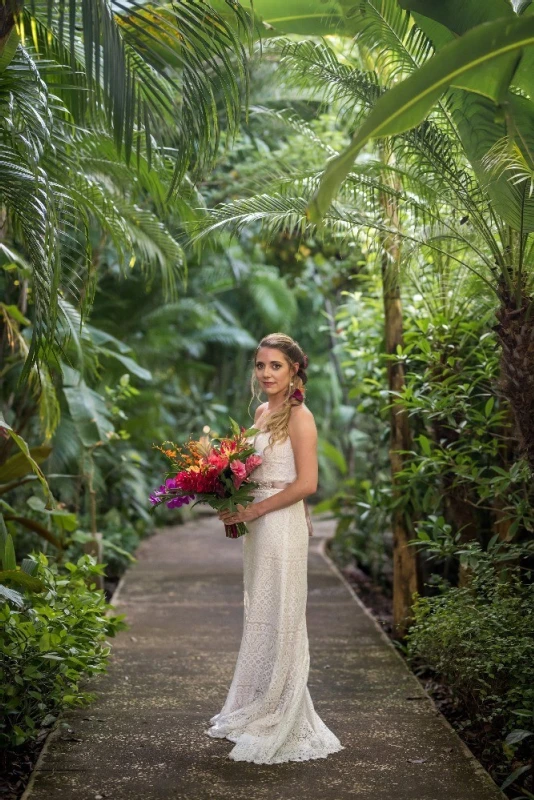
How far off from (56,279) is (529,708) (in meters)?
2.86

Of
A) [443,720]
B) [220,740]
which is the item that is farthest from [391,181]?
[220,740]

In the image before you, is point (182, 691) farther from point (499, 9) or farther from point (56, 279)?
point (499, 9)

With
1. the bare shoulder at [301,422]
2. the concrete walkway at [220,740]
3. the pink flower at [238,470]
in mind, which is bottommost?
the concrete walkway at [220,740]

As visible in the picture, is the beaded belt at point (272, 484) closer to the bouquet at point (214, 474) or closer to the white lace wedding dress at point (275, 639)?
the white lace wedding dress at point (275, 639)

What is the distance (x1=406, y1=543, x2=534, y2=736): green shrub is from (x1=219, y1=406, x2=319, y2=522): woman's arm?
1102 mm

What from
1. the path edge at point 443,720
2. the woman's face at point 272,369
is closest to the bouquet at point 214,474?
the woman's face at point 272,369

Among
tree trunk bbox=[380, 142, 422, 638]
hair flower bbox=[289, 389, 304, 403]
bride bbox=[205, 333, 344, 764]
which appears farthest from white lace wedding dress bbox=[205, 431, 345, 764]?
tree trunk bbox=[380, 142, 422, 638]

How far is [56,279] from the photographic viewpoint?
4293 mm

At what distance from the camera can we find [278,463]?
196 inches

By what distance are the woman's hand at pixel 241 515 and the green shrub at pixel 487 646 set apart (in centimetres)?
120

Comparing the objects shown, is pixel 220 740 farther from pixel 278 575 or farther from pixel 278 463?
pixel 278 463

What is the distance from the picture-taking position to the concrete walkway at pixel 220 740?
165 inches

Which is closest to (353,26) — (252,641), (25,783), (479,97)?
(479,97)

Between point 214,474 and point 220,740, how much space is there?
134 centimetres
